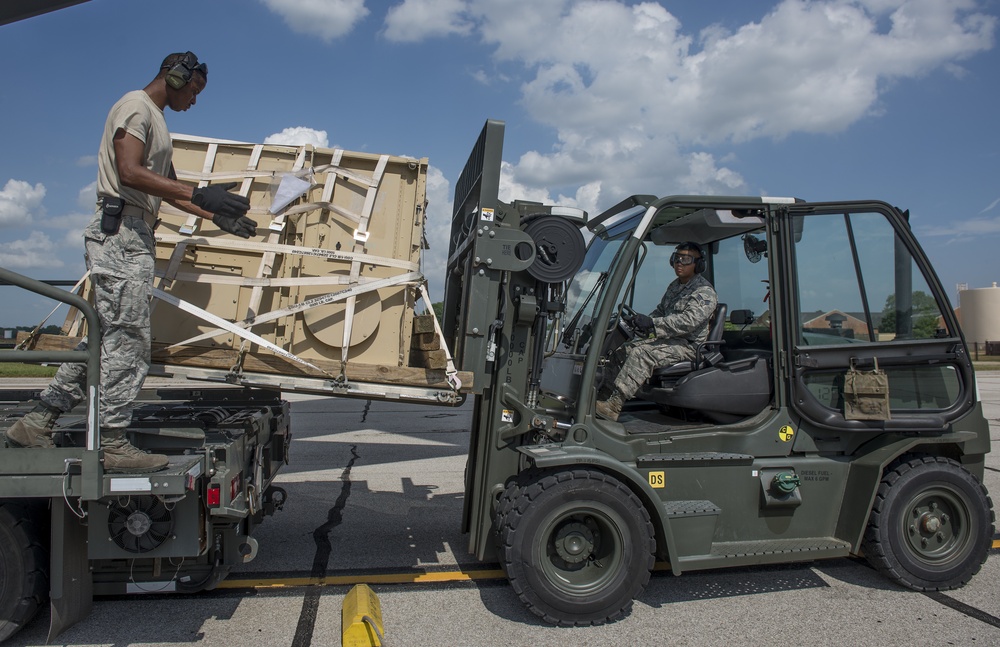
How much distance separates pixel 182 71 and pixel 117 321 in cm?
146

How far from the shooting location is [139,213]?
12.8ft

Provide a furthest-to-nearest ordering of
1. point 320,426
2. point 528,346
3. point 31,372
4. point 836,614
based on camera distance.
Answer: point 31,372 → point 320,426 → point 528,346 → point 836,614

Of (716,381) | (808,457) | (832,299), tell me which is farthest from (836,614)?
(832,299)

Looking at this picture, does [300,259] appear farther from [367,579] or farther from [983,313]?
[983,313]

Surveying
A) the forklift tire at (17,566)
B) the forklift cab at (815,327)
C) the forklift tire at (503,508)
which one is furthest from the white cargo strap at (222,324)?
the forklift cab at (815,327)

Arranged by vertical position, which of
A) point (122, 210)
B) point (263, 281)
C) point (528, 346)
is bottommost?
point (528, 346)

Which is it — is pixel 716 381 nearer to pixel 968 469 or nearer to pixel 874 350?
pixel 874 350

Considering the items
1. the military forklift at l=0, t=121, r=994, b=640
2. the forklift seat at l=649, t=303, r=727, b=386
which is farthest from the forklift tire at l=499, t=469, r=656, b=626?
the forklift seat at l=649, t=303, r=727, b=386

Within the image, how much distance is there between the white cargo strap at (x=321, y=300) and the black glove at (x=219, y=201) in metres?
0.69

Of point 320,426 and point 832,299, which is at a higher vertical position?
point 832,299

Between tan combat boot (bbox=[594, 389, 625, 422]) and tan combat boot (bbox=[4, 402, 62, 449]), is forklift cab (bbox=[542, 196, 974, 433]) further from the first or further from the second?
tan combat boot (bbox=[4, 402, 62, 449])

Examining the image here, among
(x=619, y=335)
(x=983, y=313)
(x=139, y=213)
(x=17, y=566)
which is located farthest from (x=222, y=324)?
(x=983, y=313)

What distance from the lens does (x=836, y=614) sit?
4305mm

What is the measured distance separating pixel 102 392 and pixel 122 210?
3.24 feet
